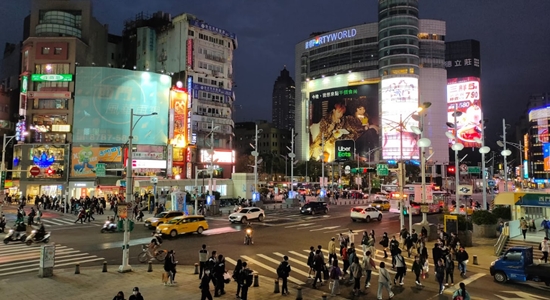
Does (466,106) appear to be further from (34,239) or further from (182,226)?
(34,239)

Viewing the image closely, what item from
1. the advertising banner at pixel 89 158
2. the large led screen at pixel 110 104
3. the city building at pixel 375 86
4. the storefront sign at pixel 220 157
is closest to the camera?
the advertising banner at pixel 89 158

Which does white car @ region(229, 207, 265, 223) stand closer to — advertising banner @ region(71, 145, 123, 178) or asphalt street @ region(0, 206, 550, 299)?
asphalt street @ region(0, 206, 550, 299)

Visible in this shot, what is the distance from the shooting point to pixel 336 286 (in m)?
14.6

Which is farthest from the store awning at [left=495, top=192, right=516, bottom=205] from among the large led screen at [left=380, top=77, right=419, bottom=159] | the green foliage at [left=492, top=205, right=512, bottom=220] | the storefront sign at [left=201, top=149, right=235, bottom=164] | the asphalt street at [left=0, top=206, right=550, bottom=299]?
the large led screen at [left=380, top=77, right=419, bottom=159]

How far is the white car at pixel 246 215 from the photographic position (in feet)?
114

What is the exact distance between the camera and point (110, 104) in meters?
A: 61.7

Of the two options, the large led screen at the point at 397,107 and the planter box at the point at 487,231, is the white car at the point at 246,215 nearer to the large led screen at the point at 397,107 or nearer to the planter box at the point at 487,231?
the planter box at the point at 487,231

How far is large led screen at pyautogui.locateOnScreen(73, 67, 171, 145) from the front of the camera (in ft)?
200

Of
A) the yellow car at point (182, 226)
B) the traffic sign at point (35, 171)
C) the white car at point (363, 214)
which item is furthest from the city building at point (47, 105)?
the white car at point (363, 214)

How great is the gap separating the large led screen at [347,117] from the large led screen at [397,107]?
8950mm

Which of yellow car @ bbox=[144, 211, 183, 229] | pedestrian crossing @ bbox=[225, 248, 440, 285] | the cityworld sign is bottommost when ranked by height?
pedestrian crossing @ bbox=[225, 248, 440, 285]

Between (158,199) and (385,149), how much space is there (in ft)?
250

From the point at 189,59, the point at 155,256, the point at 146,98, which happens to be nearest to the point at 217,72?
the point at 189,59

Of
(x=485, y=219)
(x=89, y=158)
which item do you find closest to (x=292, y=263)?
(x=485, y=219)
